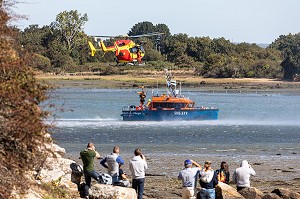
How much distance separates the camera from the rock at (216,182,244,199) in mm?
21609

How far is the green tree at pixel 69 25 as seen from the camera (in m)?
143

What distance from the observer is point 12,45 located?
667 inches

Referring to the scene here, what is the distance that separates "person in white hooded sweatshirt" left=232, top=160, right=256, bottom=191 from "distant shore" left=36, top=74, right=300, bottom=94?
87.2 metres

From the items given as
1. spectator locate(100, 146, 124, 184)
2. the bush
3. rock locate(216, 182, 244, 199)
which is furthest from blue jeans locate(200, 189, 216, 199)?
the bush

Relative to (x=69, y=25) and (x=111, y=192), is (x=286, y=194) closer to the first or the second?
(x=111, y=192)

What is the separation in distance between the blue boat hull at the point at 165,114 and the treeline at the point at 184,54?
196 feet

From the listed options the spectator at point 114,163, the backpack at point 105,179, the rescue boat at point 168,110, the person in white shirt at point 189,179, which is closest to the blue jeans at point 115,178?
the spectator at point 114,163

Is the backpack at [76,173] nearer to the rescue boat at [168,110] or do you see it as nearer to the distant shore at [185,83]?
the rescue boat at [168,110]

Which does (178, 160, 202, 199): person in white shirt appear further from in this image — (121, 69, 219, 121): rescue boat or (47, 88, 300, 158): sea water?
(121, 69, 219, 121): rescue boat

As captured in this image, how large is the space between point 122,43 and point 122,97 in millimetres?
31787

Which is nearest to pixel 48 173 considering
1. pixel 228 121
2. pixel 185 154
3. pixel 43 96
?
pixel 43 96

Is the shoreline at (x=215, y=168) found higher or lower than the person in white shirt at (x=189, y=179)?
lower

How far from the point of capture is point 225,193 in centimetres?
2166

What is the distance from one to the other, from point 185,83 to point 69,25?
34.1 meters
